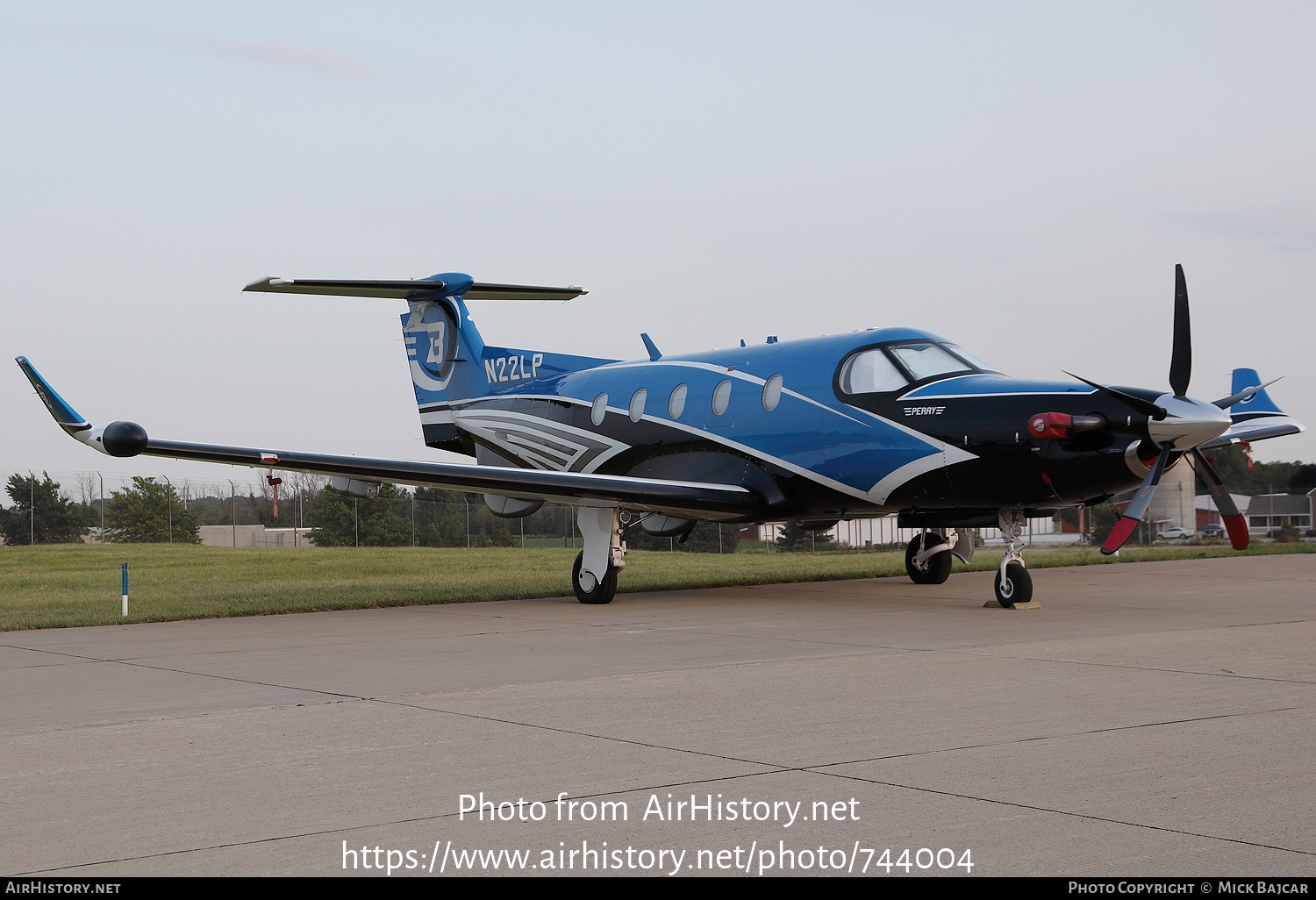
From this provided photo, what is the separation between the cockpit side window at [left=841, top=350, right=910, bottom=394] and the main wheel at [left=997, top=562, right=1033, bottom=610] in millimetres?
2579

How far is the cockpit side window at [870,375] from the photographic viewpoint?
50.3ft

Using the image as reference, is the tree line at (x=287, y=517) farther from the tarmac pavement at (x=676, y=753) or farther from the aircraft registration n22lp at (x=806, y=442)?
the tarmac pavement at (x=676, y=753)

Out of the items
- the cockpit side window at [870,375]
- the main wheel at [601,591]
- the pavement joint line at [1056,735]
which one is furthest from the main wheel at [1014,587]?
the pavement joint line at [1056,735]

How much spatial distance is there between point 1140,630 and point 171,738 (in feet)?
29.3

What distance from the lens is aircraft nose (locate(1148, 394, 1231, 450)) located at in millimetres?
12758

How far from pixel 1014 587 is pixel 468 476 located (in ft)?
22.6

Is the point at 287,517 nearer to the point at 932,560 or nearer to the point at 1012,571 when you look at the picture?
the point at 932,560

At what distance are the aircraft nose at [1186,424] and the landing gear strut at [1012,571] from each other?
7.58ft

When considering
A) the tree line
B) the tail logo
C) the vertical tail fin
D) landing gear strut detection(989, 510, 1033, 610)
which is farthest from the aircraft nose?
the tree line

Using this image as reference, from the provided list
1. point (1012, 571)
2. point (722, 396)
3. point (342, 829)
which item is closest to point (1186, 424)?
point (1012, 571)

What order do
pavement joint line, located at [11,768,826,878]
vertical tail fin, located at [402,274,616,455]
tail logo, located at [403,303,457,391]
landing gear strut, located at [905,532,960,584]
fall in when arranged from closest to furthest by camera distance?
pavement joint line, located at [11,768,826,878], landing gear strut, located at [905,532,960,584], vertical tail fin, located at [402,274,616,455], tail logo, located at [403,303,457,391]

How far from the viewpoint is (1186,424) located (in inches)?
503

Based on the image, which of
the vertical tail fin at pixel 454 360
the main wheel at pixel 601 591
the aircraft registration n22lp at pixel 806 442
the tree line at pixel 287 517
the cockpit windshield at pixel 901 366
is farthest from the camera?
the tree line at pixel 287 517

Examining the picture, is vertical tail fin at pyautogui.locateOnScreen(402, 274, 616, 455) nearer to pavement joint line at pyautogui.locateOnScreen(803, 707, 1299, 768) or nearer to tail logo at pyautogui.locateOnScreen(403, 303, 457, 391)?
tail logo at pyautogui.locateOnScreen(403, 303, 457, 391)
